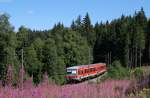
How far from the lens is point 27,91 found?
7.02 m

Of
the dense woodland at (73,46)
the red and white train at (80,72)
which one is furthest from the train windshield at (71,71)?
the dense woodland at (73,46)

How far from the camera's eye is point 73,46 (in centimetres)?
8512

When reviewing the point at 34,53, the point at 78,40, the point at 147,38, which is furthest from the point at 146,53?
the point at 34,53

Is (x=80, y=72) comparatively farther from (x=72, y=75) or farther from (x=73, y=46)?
(x=73, y=46)

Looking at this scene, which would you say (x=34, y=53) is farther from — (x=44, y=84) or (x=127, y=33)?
(x=44, y=84)

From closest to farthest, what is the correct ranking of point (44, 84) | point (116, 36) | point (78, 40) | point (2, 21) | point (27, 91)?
1. point (27, 91)
2. point (44, 84)
3. point (2, 21)
4. point (78, 40)
5. point (116, 36)

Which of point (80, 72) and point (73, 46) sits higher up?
point (73, 46)

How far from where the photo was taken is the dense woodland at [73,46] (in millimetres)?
62219

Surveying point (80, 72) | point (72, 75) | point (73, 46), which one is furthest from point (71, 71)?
point (73, 46)

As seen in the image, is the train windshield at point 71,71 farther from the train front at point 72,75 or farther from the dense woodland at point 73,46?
the dense woodland at point 73,46

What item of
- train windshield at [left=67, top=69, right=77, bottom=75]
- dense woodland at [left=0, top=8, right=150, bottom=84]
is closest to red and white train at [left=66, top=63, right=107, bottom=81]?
train windshield at [left=67, top=69, right=77, bottom=75]

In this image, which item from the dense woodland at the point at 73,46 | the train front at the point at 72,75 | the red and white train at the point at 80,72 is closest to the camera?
the train front at the point at 72,75

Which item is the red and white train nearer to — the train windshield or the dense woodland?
the train windshield

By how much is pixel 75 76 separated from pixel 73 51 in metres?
31.0
